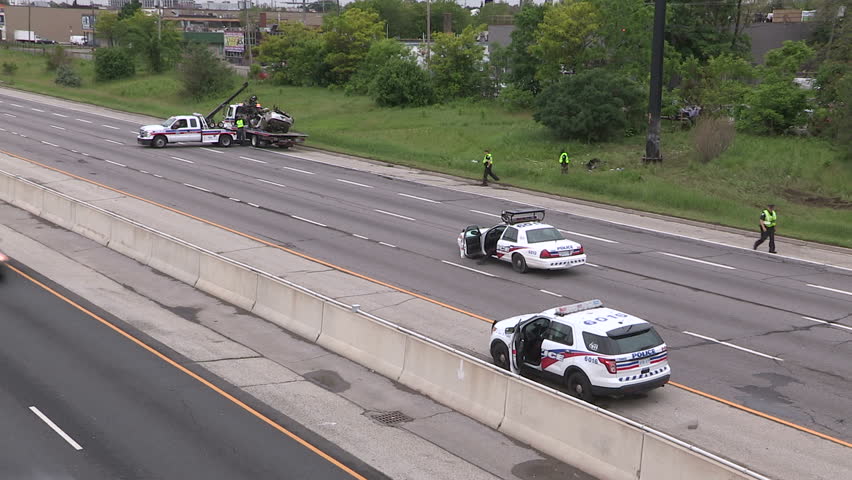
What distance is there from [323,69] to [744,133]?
161 feet

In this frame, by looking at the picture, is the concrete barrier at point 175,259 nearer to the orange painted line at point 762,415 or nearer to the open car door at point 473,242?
the open car door at point 473,242

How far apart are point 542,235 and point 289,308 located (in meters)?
8.79

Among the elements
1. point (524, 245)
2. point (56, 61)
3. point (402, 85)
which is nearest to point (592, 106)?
point (402, 85)

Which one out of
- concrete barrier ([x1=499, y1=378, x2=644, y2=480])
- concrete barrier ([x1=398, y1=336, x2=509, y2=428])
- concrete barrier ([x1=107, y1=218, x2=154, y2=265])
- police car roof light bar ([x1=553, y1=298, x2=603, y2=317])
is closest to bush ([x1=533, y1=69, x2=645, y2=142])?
concrete barrier ([x1=107, y1=218, x2=154, y2=265])

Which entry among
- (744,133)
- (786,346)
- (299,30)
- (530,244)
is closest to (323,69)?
(299,30)

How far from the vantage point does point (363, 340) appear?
18.2 m

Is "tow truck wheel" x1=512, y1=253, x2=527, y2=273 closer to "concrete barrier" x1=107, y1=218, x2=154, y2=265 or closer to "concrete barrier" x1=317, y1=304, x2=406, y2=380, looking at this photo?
"concrete barrier" x1=317, y1=304, x2=406, y2=380

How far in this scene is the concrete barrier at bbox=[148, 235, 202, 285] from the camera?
24.2 m

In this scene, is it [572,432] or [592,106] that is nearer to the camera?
[572,432]

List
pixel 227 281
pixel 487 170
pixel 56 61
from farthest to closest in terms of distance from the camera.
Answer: pixel 56 61 < pixel 487 170 < pixel 227 281

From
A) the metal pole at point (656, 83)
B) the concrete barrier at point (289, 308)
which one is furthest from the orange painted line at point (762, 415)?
the metal pole at point (656, 83)

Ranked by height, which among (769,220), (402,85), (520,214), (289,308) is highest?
(402,85)

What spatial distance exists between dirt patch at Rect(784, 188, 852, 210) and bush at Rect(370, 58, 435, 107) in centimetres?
3974

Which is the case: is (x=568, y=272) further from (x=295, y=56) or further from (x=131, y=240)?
(x=295, y=56)
